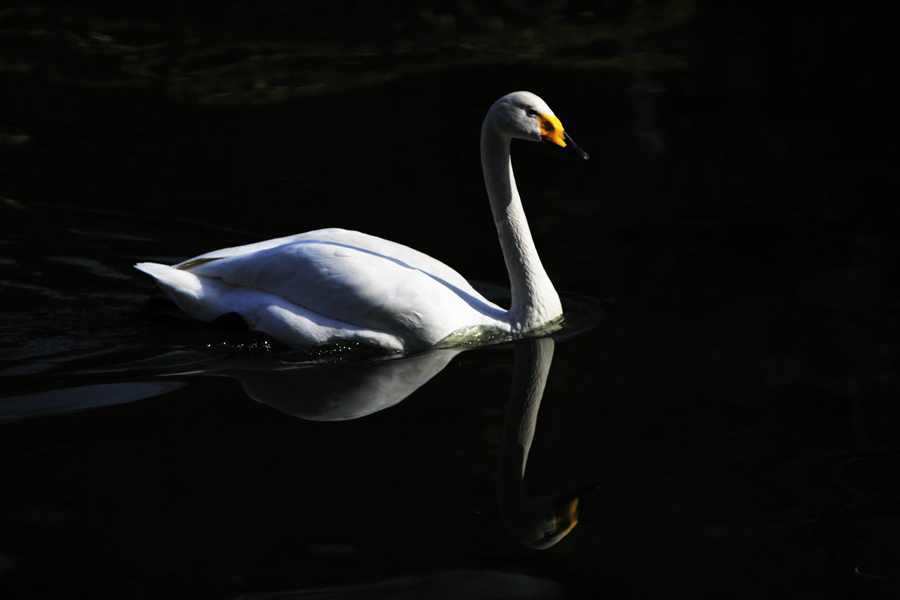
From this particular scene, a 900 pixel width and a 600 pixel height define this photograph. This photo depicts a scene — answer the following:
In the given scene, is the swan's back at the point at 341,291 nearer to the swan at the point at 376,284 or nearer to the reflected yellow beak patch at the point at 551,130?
the swan at the point at 376,284

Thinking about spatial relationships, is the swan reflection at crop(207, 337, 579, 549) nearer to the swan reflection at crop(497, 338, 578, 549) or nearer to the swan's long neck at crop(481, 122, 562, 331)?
the swan reflection at crop(497, 338, 578, 549)

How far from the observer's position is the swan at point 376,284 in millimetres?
A: 6129

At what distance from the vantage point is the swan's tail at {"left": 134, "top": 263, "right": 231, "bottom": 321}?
6551mm

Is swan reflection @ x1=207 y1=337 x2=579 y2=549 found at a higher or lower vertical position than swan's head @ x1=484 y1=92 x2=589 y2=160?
lower

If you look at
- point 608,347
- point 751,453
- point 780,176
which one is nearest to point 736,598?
point 751,453

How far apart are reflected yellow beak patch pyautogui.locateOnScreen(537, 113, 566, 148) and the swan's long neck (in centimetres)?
25

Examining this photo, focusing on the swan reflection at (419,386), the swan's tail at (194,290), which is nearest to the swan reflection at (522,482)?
the swan reflection at (419,386)

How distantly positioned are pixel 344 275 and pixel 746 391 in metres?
2.46

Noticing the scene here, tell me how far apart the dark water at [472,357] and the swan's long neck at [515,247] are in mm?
251

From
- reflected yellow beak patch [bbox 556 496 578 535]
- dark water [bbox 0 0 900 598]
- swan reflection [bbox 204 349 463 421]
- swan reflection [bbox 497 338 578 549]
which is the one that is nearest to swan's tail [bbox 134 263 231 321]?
dark water [bbox 0 0 900 598]

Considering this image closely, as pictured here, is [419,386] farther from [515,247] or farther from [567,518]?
[567,518]

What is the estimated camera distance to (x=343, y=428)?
5105mm

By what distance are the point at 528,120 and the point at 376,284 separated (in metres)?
1.41

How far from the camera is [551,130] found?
6336 mm
